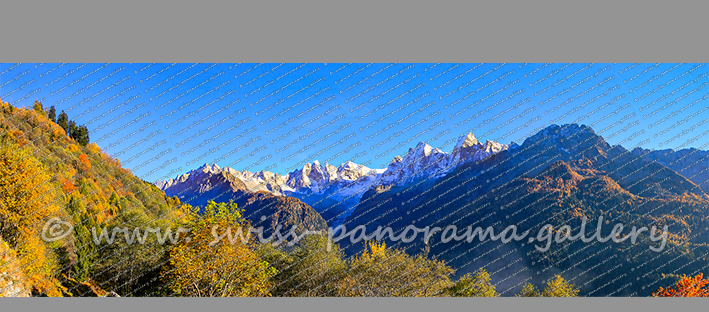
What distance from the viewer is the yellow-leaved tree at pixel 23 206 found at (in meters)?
16.9

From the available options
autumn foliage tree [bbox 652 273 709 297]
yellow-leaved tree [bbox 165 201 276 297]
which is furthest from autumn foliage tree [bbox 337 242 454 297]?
autumn foliage tree [bbox 652 273 709 297]

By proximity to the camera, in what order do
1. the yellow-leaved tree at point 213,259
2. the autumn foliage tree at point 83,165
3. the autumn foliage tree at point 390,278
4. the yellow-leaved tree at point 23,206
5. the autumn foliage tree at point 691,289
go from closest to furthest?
the yellow-leaved tree at point 213,259, the yellow-leaved tree at point 23,206, the autumn foliage tree at point 390,278, the autumn foliage tree at point 691,289, the autumn foliage tree at point 83,165

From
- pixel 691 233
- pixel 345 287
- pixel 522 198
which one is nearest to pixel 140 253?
pixel 345 287

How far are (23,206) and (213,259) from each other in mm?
10399

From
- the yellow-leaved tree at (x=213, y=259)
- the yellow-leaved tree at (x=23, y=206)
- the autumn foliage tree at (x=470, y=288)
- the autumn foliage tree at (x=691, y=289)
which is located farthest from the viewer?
the autumn foliage tree at (x=691, y=289)

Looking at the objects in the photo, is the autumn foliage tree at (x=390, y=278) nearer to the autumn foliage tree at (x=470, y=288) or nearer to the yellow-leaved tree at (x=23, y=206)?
the autumn foliage tree at (x=470, y=288)

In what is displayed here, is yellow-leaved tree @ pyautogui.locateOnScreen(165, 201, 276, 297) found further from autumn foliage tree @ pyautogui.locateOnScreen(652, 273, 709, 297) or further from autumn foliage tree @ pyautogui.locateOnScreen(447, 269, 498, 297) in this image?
autumn foliage tree @ pyautogui.locateOnScreen(652, 273, 709, 297)

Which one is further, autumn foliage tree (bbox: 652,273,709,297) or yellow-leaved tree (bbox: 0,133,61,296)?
autumn foliage tree (bbox: 652,273,709,297)

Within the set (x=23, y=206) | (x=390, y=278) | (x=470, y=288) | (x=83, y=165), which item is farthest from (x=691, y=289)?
(x=83, y=165)

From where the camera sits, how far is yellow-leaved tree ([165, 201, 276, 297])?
1537 cm

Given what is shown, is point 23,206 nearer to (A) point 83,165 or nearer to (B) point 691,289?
(A) point 83,165

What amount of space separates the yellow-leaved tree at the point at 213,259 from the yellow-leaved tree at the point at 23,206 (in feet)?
20.7

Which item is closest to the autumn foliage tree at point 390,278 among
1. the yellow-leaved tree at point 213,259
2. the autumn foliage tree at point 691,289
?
the yellow-leaved tree at point 213,259

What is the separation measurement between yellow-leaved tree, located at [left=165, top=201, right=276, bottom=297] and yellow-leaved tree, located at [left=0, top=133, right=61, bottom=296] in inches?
248
